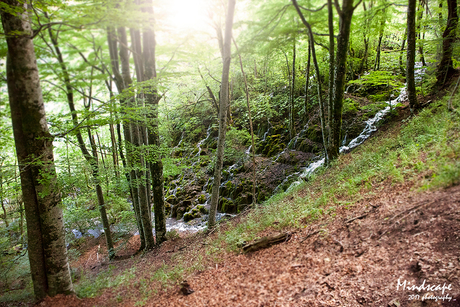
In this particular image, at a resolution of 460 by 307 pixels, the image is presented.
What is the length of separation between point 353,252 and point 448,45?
9605mm

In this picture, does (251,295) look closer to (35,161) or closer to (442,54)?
(35,161)

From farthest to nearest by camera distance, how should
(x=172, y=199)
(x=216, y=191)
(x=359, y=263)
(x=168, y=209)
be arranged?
(x=172, y=199)
(x=168, y=209)
(x=216, y=191)
(x=359, y=263)

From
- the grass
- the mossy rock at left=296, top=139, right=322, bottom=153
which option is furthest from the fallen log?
the mossy rock at left=296, top=139, right=322, bottom=153

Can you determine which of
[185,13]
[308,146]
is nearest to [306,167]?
[308,146]

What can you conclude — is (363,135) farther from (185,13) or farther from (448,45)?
(185,13)

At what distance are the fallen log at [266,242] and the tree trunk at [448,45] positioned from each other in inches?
337

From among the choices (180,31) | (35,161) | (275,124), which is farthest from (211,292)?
(275,124)

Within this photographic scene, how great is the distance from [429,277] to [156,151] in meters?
7.76

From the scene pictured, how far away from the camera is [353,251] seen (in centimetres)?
→ 348

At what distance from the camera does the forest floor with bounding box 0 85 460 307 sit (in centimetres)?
271

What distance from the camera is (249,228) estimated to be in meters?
6.28

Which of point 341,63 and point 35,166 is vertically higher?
point 341,63

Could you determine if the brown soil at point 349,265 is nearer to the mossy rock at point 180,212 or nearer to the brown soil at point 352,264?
the brown soil at point 352,264

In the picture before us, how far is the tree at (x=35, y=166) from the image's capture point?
393 centimetres
